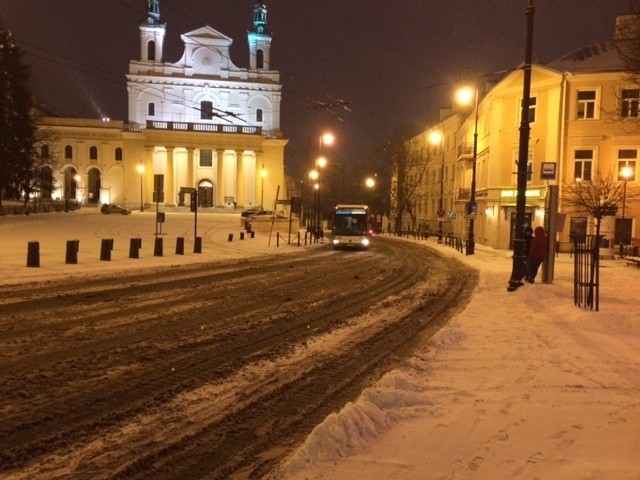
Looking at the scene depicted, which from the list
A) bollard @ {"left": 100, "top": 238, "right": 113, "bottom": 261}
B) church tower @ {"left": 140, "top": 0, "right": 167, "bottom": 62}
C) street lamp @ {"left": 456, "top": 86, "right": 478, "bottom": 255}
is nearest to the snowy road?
bollard @ {"left": 100, "top": 238, "right": 113, "bottom": 261}

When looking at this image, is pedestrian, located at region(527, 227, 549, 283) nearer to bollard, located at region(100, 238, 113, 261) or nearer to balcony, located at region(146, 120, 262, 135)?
bollard, located at region(100, 238, 113, 261)

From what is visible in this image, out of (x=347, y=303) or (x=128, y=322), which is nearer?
(x=128, y=322)

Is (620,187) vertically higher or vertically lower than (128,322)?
higher

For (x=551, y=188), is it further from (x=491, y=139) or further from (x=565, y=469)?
(x=491, y=139)

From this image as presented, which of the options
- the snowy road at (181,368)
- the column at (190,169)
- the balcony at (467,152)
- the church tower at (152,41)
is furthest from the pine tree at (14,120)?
the snowy road at (181,368)

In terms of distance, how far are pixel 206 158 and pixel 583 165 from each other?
57.4 meters

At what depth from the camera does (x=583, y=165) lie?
36.3 metres

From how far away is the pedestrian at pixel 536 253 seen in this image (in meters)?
17.2

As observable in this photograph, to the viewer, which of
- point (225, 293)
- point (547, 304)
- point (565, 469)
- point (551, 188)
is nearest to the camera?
point (565, 469)

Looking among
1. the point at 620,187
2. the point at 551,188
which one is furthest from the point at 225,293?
the point at 620,187

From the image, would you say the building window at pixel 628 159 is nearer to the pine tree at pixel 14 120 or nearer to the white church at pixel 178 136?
the pine tree at pixel 14 120

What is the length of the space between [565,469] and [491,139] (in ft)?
128

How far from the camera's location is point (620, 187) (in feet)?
111

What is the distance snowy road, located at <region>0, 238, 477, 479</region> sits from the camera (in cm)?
483
